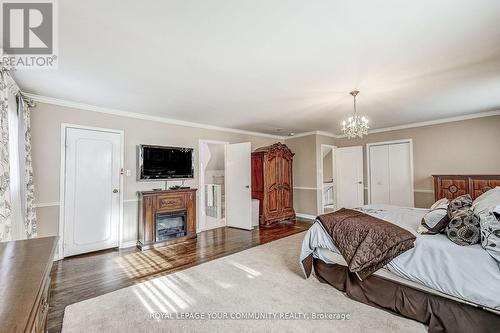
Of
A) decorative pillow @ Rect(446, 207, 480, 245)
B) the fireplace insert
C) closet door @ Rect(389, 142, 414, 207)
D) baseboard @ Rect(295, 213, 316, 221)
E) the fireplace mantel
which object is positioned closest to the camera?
decorative pillow @ Rect(446, 207, 480, 245)

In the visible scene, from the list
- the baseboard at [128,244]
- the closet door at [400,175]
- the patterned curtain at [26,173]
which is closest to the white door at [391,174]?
the closet door at [400,175]

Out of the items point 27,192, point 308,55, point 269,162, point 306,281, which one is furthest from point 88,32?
point 269,162

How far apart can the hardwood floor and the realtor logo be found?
234 centimetres

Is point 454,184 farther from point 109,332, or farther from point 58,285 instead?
point 58,285

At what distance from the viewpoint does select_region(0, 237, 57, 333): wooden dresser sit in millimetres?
688

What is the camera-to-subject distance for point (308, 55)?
2.15m

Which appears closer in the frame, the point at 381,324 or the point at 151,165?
the point at 381,324

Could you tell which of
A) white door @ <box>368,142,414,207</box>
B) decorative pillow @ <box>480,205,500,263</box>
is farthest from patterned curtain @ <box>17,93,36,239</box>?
white door @ <box>368,142,414,207</box>

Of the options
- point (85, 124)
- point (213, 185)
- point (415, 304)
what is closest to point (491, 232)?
point (415, 304)

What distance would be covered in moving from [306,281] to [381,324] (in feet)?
2.79

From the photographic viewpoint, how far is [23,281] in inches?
35.5

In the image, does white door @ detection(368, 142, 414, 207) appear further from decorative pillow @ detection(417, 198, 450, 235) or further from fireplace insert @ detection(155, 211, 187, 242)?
fireplace insert @ detection(155, 211, 187, 242)

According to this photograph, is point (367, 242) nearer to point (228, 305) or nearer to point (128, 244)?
point (228, 305)

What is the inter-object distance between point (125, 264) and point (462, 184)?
19.5 ft
